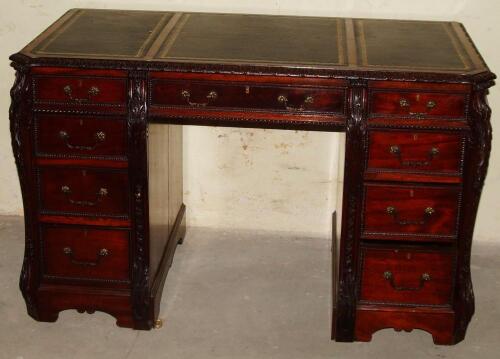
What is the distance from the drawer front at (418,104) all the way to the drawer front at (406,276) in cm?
55

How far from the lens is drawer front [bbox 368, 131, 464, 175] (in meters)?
3.20

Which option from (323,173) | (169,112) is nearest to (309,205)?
(323,173)

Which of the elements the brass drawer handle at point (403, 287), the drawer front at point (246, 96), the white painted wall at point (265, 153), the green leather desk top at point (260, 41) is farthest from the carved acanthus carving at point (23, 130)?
the brass drawer handle at point (403, 287)

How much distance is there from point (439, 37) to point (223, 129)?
3.75 feet

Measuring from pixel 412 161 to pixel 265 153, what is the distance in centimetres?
111

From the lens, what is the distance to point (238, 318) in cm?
366

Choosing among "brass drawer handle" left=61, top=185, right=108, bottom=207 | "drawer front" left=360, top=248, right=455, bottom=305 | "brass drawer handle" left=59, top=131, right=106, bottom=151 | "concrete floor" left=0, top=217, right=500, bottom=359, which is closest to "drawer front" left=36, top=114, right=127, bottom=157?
"brass drawer handle" left=59, top=131, right=106, bottom=151

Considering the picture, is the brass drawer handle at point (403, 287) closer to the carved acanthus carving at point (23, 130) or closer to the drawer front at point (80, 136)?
the drawer front at point (80, 136)

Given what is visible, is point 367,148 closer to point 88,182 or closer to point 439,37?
point 439,37

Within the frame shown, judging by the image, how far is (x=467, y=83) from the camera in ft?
10.2

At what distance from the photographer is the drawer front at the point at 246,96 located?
319 centimetres

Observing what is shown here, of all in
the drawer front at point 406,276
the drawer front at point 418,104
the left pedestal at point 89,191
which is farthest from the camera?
the drawer front at point 406,276

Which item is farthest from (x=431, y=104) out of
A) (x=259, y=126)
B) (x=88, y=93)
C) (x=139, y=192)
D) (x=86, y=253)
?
(x=86, y=253)

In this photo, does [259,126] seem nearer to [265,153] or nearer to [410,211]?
[410,211]
